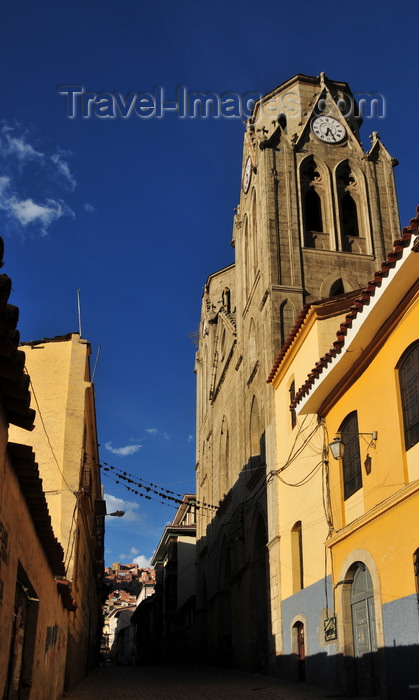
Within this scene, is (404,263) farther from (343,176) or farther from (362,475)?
(343,176)

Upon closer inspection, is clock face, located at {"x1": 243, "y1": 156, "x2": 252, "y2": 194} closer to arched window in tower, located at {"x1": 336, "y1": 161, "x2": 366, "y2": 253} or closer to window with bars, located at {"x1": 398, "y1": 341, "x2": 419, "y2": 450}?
arched window in tower, located at {"x1": 336, "y1": 161, "x2": 366, "y2": 253}

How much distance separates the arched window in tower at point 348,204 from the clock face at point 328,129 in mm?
1467

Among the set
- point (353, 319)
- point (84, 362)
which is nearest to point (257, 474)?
point (84, 362)

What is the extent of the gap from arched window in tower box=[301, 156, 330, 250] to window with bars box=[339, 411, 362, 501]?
56.0 ft

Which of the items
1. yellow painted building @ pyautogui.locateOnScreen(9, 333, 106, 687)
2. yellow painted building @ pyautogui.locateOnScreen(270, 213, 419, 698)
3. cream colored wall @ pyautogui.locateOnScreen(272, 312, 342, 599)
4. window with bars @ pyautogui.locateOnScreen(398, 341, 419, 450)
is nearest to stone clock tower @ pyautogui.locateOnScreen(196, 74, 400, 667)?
cream colored wall @ pyautogui.locateOnScreen(272, 312, 342, 599)

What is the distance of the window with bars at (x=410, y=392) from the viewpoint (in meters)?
11.6

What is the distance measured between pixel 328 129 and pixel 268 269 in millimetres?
9440

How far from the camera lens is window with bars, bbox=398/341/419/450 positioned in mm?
11625

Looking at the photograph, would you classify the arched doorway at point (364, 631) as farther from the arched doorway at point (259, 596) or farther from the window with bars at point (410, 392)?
the arched doorway at point (259, 596)

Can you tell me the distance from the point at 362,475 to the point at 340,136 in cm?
2380

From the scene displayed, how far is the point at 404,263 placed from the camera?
10.7m

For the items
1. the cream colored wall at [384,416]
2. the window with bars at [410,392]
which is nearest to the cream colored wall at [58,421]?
the cream colored wall at [384,416]

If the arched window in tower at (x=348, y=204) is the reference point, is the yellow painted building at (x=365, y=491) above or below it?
below

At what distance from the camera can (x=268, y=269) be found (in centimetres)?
2831
